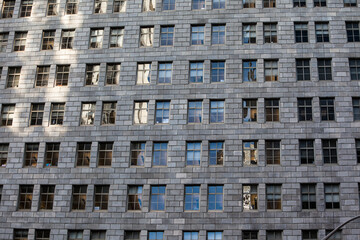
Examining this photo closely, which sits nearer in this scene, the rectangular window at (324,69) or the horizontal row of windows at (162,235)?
the horizontal row of windows at (162,235)

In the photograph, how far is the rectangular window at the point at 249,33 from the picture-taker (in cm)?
3506

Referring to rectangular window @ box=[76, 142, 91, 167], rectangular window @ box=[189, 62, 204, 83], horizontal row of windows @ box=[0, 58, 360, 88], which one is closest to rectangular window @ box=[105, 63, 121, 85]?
horizontal row of windows @ box=[0, 58, 360, 88]

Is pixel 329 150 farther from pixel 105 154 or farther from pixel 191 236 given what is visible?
pixel 105 154

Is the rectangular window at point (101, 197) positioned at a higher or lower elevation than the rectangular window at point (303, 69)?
lower

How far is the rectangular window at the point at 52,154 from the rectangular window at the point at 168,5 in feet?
47.5

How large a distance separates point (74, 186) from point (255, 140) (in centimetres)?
1426

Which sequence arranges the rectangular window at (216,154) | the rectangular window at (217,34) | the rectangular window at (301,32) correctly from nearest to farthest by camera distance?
the rectangular window at (216,154) → the rectangular window at (301,32) → the rectangular window at (217,34)

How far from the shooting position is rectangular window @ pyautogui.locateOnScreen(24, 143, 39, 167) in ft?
112

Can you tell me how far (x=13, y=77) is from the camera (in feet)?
120

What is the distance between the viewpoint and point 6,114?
3566 cm

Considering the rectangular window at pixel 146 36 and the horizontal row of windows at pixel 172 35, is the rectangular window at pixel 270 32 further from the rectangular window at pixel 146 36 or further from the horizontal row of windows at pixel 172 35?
the rectangular window at pixel 146 36

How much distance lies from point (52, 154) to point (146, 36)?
12.3 meters

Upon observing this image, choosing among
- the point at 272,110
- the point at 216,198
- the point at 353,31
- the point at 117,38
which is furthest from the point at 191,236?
the point at 353,31

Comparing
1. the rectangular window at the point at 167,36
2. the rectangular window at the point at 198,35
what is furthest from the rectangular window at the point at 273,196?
the rectangular window at the point at 167,36
